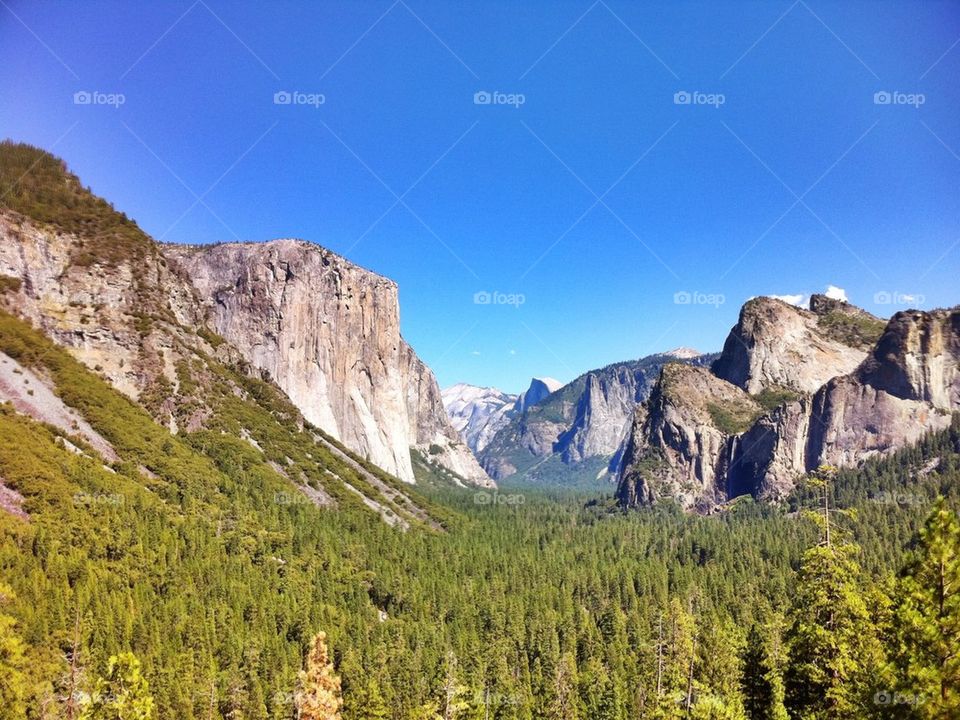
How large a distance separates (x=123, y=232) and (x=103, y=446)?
67811 millimetres

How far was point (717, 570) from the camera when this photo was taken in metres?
116

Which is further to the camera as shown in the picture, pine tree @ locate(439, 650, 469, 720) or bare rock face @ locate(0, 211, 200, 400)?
bare rock face @ locate(0, 211, 200, 400)

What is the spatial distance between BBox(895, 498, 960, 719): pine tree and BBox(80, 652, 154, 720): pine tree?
2574cm

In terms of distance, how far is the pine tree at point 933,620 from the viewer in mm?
16828

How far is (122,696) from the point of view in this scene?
23.8m

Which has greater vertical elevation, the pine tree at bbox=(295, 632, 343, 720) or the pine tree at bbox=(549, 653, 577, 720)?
the pine tree at bbox=(295, 632, 343, 720)

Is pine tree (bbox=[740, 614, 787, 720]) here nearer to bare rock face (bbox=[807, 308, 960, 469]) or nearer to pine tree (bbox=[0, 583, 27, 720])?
pine tree (bbox=[0, 583, 27, 720])

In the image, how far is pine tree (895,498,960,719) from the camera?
55.2 ft

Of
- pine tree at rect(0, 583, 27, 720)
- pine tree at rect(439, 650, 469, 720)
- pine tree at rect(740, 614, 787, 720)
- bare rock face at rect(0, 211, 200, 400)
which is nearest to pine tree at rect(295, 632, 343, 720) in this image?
pine tree at rect(439, 650, 469, 720)

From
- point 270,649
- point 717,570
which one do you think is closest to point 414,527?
point 717,570

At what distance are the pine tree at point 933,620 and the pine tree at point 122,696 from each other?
84.5 ft

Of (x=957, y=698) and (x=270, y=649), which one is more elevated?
(x=957, y=698)

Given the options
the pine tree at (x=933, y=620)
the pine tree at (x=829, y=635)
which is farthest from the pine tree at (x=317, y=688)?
the pine tree at (x=933, y=620)

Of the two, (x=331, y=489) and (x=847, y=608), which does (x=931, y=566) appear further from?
(x=331, y=489)
